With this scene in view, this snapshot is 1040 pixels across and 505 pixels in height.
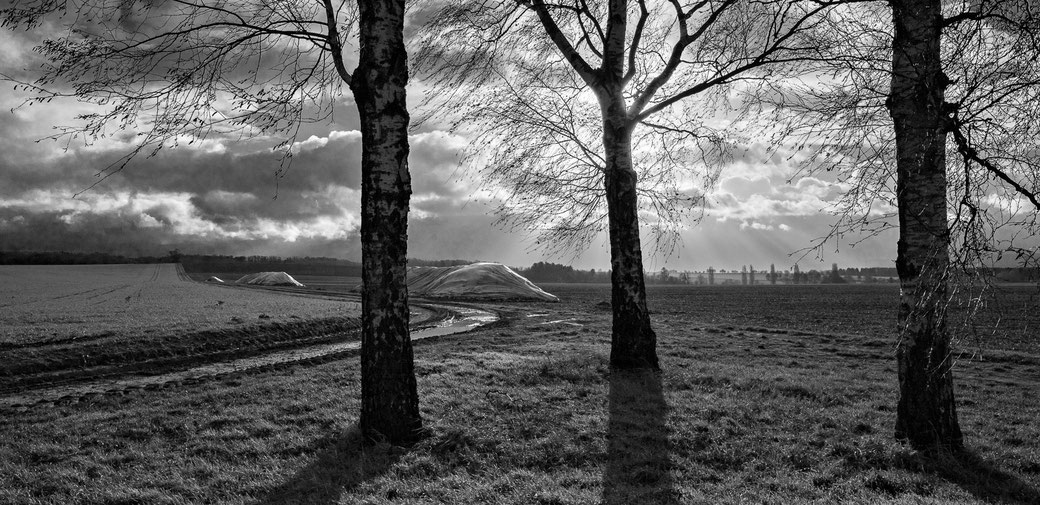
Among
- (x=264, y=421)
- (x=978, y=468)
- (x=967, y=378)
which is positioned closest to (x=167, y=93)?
(x=264, y=421)

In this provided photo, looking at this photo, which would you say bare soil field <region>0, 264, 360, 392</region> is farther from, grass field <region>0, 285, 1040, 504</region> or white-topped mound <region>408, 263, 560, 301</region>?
white-topped mound <region>408, 263, 560, 301</region>

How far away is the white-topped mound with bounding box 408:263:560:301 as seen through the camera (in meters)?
48.4

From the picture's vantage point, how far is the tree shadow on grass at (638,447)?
5137mm

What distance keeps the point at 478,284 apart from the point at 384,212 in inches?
1780

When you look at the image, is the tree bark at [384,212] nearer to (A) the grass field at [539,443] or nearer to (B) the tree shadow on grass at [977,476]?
(A) the grass field at [539,443]

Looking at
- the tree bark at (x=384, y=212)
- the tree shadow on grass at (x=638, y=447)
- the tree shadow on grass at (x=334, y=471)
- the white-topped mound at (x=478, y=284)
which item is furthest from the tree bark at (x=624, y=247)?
the white-topped mound at (x=478, y=284)

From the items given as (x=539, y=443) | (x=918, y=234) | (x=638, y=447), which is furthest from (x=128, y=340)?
(x=918, y=234)

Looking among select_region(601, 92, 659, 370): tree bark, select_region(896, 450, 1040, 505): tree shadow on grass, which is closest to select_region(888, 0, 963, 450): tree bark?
select_region(896, 450, 1040, 505): tree shadow on grass

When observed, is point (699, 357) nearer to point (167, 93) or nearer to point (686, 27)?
point (686, 27)

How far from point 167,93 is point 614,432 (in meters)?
7.07

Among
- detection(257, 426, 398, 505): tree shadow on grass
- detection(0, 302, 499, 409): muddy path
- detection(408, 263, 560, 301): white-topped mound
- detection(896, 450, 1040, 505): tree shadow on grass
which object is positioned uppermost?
detection(408, 263, 560, 301): white-topped mound

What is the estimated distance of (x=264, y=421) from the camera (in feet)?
25.3

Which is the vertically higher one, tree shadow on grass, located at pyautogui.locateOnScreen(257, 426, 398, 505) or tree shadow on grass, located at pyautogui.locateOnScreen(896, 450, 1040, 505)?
tree shadow on grass, located at pyautogui.locateOnScreen(257, 426, 398, 505)

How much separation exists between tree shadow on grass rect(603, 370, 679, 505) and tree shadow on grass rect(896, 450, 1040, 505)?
2.51 m
